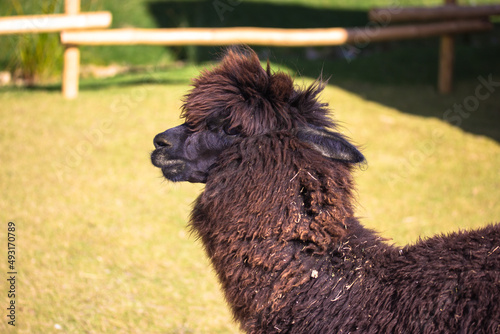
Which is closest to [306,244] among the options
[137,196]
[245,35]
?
[137,196]

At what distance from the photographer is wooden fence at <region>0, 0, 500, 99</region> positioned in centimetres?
704

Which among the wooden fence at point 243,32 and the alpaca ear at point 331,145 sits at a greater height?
the alpaca ear at point 331,145

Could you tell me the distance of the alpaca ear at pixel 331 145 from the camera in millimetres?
1863

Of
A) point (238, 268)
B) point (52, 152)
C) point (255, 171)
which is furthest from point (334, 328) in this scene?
point (52, 152)

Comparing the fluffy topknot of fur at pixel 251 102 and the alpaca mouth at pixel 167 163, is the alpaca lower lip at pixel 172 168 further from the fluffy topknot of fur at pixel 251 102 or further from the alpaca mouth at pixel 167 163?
the fluffy topknot of fur at pixel 251 102

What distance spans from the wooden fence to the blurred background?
2.22ft

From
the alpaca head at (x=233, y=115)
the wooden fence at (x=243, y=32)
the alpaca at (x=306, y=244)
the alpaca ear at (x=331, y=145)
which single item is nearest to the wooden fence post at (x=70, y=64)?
the wooden fence at (x=243, y=32)

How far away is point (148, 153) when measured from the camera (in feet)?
13.1

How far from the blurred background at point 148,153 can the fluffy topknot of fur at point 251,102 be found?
0.22 meters

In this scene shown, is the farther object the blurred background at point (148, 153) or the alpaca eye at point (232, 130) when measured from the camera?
the blurred background at point (148, 153)

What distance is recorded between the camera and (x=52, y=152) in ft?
19.6

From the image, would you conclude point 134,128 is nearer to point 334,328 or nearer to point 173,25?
point 173,25

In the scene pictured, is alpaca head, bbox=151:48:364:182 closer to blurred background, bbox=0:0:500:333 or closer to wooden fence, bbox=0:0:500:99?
blurred background, bbox=0:0:500:333

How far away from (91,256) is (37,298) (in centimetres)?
69
